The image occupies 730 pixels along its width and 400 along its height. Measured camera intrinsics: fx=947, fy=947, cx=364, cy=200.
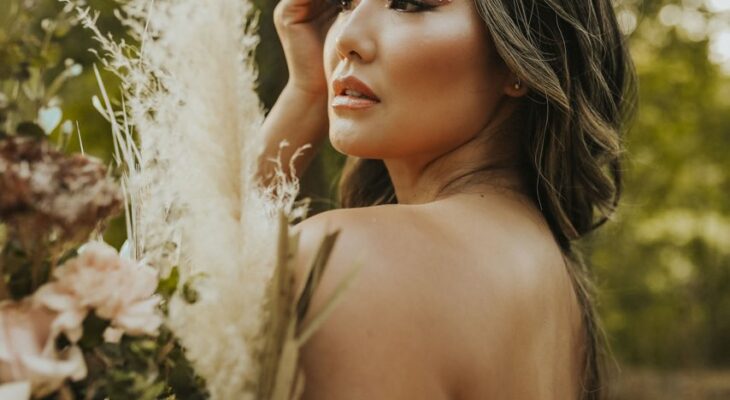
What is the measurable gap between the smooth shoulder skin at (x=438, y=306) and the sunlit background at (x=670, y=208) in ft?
11.5

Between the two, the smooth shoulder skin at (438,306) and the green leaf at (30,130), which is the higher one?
the green leaf at (30,130)

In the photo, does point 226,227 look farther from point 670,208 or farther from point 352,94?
point 670,208

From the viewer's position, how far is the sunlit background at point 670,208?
8250 millimetres

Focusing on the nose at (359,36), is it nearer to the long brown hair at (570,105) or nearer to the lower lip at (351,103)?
the lower lip at (351,103)

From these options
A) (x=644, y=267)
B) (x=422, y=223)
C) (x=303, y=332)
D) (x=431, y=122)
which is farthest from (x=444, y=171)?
(x=644, y=267)

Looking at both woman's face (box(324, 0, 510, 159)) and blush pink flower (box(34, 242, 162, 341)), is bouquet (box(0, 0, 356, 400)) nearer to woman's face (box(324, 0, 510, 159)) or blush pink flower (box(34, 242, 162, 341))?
blush pink flower (box(34, 242, 162, 341))

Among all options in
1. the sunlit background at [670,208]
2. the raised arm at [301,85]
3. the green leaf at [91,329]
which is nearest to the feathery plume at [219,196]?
the green leaf at [91,329]

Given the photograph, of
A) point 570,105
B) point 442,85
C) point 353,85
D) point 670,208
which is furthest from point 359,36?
point 670,208

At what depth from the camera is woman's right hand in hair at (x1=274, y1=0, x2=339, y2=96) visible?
2.80 m

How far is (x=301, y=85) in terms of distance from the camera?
114 inches

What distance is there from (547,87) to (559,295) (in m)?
0.50

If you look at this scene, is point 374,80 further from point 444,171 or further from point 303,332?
point 303,332

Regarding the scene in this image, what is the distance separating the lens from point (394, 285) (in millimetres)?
1714

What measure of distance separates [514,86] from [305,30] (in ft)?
2.56
